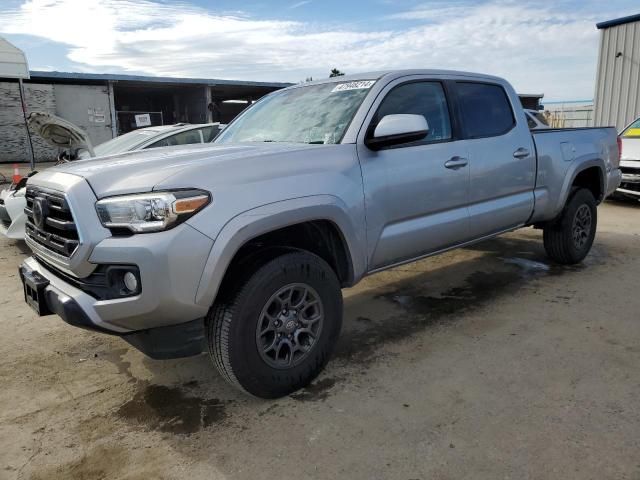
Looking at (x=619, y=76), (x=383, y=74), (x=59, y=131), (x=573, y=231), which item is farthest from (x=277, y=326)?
(x=619, y=76)

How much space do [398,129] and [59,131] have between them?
6066 millimetres

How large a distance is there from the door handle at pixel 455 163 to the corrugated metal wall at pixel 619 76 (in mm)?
13840

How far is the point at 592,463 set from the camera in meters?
2.28

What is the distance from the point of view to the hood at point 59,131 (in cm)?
700

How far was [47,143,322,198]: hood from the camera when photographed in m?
2.46

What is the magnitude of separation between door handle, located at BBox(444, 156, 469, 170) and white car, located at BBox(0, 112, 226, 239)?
3505mm

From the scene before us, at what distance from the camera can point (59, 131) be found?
740 centimetres

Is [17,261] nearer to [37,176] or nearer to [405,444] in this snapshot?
[37,176]

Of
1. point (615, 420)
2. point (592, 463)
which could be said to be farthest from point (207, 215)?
point (615, 420)

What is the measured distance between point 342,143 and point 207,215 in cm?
110

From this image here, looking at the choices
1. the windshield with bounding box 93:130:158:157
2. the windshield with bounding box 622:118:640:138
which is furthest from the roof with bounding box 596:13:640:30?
the windshield with bounding box 93:130:158:157

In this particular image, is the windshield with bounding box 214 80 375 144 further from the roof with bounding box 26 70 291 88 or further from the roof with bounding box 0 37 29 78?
the roof with bounding box 26 70 291 88

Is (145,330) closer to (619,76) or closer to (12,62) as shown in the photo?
(12,62)

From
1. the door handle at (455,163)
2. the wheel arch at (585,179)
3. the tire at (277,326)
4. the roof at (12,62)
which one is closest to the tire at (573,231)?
the wheel arch at (585,179)
